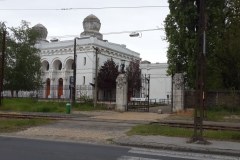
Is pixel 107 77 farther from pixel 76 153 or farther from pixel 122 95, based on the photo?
pixel 76 153

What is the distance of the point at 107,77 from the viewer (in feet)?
197

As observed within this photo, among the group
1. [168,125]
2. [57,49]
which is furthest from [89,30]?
[168,125]

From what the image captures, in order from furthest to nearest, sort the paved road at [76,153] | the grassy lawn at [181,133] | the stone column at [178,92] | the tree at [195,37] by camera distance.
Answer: the tree at [195,37] → the stone column at [178,92] → the grassy lawn at [181,133] → the paved road at [76,153]

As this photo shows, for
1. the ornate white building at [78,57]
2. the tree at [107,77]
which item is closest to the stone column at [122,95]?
the tree at [107,77]

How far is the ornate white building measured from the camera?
6347cm

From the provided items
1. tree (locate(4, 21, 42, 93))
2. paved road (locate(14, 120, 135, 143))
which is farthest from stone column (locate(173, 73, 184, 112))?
tree (locate(4, 21, 42, 93))

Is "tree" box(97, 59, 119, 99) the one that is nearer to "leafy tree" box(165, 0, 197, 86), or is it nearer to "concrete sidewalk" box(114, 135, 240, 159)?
"leafy tree" box(165, 0, 197, 86)

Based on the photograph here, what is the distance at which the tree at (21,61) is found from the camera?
51.1m

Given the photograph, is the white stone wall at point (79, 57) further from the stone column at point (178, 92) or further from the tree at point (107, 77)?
the stone column at point (178, 92)

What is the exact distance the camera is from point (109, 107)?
37031 mm

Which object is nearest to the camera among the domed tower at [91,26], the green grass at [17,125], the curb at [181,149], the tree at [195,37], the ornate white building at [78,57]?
the curb at [181,149]

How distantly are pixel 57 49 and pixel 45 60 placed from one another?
3826 mm

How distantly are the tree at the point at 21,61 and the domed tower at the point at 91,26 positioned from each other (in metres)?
15.3

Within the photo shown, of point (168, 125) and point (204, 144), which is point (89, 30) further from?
point (204, 144)
